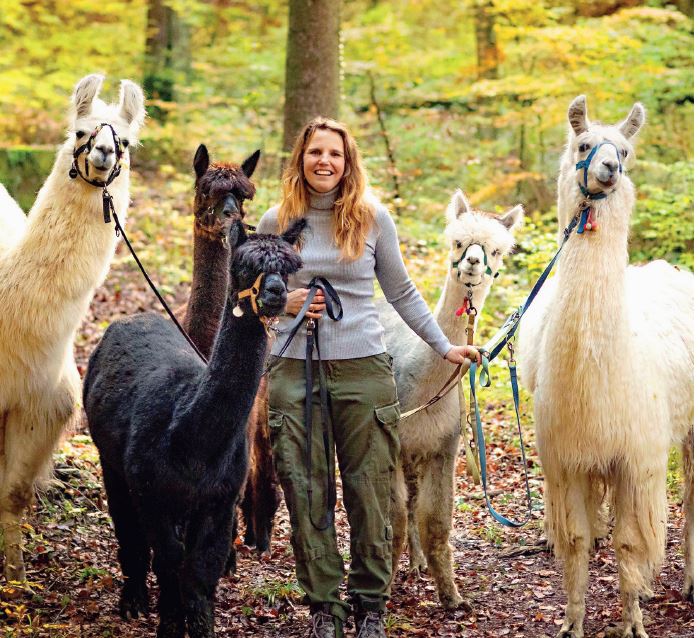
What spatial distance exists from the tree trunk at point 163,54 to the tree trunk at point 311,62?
7354 mm

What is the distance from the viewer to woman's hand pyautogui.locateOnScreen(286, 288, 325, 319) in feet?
12.6

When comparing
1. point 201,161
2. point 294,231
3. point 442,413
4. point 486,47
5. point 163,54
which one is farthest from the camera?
point 163,54

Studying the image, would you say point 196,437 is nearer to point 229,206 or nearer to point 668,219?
point 229,206

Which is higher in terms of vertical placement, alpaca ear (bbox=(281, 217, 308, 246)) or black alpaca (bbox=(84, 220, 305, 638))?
alpaca ear (bbox=(281, 217, 308, 246))

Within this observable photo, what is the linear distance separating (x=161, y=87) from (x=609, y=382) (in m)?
12.7

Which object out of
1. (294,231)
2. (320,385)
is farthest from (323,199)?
(320,385)

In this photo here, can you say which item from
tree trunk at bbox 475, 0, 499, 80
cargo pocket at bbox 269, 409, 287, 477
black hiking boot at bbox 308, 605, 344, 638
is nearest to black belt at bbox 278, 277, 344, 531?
cargo pocket at bbox 269, 409, 287, 477

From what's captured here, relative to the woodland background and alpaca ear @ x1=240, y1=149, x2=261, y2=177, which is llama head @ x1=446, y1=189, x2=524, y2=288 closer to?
alpaca ear @ x1=240, y1=149, x2=261, y2=177

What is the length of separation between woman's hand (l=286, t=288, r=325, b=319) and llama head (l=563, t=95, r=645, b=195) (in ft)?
4.43

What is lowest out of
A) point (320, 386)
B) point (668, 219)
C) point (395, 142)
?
point (320, 386)

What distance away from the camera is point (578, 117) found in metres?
4.34

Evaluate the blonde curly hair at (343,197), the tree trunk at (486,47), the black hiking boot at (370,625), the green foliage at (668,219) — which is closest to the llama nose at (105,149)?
the blonde curly hair at (343,197)

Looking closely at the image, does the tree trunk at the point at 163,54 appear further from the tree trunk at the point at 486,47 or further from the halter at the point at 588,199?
the halter at the point at 588,199

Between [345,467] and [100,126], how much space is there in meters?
2.14
